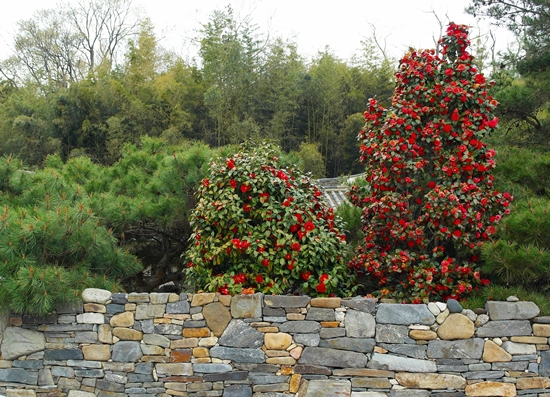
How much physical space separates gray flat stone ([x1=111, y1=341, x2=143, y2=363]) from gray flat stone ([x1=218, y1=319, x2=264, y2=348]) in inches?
24.6

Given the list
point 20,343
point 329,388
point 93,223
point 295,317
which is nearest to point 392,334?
point 329,388

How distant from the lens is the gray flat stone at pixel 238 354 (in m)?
3.67

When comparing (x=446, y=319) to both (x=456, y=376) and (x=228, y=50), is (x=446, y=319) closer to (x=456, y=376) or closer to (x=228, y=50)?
(x=456, y=376)

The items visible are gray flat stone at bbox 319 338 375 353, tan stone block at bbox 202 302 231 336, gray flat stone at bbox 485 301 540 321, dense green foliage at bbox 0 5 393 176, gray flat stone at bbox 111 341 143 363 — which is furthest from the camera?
dense green foliage at bbox 0 5 393 176

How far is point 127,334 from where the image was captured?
3.83 meters

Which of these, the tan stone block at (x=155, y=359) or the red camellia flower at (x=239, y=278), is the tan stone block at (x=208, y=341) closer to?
the tan stone block at (x=155, y=359)

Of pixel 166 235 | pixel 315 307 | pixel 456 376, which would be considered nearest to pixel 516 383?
pixel 456 376

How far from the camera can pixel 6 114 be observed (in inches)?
487

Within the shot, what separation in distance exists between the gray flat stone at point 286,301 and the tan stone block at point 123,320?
1.01m

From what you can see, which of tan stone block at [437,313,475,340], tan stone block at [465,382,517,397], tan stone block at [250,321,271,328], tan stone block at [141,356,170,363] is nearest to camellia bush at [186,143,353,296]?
tan stone block at [250,321,271,328]

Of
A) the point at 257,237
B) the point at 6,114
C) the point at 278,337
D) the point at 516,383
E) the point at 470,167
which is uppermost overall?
the point at 6,114

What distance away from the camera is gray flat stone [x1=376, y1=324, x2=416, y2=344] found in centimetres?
356

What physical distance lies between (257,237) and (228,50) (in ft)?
25.8

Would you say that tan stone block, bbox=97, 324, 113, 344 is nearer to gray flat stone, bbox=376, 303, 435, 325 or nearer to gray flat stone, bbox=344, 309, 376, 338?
gray flat stone, bbox=344, 309, 376, 338
